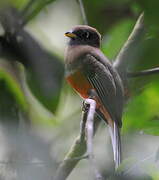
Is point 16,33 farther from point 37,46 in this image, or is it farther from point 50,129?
point 50,129

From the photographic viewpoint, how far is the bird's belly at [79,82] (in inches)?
105

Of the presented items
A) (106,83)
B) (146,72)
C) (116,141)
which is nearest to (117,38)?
(106,83)

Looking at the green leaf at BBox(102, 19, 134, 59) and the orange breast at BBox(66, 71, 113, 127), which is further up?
the green leaf at BBox(102, 19, 134, 59)

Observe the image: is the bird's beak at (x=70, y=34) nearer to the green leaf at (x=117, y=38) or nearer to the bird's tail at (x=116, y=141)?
the green leaf at (x=117, y=38)

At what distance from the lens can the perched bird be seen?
2475 millimetres

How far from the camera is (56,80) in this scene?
240 centimetres

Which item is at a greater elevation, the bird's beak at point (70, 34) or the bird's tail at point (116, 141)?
the bird's beak at point (70, 34)

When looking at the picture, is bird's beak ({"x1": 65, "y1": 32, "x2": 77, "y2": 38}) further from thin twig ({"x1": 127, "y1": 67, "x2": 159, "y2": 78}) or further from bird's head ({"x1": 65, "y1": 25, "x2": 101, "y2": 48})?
thin twig ({"x1": 127, "y1": 67, "x2": 159, "y2": 78})

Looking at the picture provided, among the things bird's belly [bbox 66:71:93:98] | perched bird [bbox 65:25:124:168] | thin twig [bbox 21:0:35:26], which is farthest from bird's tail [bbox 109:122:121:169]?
thin twig [bbox 21:0:35:26]

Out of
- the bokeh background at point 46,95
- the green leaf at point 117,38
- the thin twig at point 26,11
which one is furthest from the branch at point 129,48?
the thin twig at point 26,11

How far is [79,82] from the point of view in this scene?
2.67 m

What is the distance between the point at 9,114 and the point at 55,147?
100 cm

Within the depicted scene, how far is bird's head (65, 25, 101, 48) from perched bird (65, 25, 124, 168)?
0.07 metres

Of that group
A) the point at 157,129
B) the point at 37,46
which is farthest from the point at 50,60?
the point at 157,129
